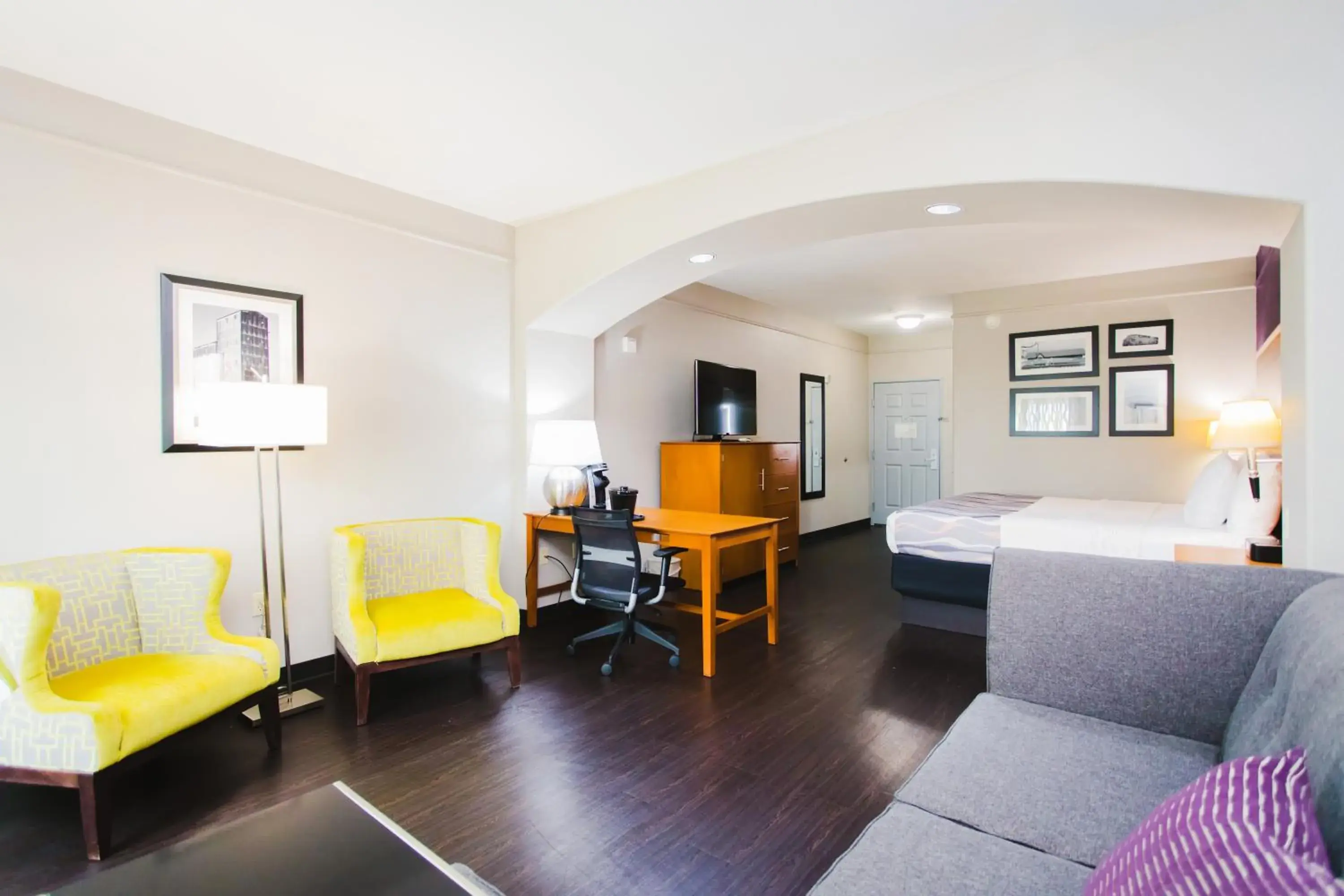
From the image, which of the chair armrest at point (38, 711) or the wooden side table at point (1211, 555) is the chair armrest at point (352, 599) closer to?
the chair armrest at point (38, 711)

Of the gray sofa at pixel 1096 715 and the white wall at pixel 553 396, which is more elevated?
the white wall at pixel 553 396

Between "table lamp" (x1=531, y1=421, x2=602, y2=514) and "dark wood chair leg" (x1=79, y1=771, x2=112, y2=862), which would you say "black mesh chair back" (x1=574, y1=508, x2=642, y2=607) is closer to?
"table lamp" (x1=531, y1=421, x2=602, y2=514)

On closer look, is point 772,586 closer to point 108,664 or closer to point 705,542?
point 705,542

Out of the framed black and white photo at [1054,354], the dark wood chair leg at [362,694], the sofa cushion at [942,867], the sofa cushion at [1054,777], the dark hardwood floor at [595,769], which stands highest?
the framed black and white photo at [1054,354]

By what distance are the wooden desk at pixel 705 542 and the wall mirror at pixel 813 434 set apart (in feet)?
10.4

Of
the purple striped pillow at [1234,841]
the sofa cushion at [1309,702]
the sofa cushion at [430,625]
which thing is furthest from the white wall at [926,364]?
the purple striped pillow at [1234,841]

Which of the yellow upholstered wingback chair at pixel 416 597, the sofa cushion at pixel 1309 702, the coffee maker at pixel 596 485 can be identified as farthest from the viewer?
the coffee maker at pixel 596 485

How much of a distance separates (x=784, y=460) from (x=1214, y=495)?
3129 millimetres

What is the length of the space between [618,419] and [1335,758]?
4.49 metres

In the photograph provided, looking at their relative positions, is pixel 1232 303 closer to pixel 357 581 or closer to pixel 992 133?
pixel 992 133

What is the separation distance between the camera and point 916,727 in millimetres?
2799

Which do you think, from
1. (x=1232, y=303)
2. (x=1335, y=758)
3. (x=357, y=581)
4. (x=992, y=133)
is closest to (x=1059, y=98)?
(x=992, y=133)

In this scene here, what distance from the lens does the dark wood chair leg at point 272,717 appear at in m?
2.58

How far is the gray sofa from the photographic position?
1148mm
